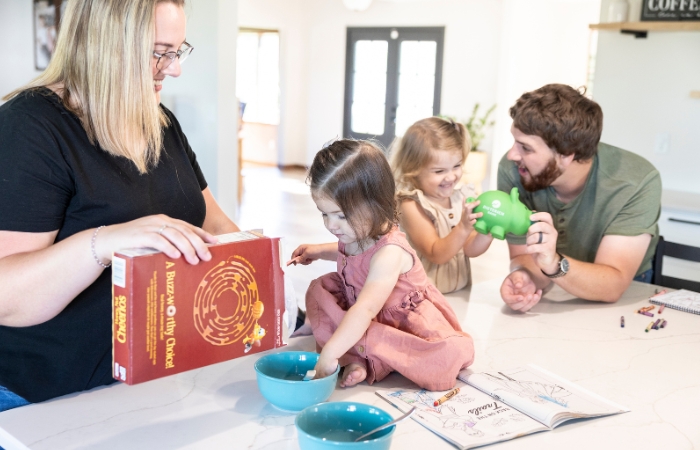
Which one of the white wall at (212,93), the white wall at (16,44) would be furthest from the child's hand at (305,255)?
the white wall at (16,44)

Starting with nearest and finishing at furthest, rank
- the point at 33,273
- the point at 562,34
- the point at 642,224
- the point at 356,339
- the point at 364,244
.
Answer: the point at 33,273 → the point at 356,339 → the point at 364,244 → the point at 642,224 → the point at 562,34

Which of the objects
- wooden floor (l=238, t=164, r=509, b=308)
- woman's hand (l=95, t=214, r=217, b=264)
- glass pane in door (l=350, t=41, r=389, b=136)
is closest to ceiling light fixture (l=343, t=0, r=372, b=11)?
glass pane in door (l=350, t=41, r=389, b=136)

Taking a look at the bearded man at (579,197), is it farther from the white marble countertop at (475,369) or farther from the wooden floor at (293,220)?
the wooden floor at (293,220)

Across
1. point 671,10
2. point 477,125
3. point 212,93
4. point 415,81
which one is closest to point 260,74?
point 415,81

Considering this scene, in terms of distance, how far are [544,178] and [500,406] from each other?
0.96 m

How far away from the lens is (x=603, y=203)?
2047 millimetres

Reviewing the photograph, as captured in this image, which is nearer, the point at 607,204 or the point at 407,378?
the point at 407,378

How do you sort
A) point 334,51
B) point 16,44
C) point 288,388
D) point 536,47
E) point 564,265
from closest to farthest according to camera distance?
→ point 288,388, point 564,265, point 16,44, point 536,47, point 334,51

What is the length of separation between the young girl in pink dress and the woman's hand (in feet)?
1.08

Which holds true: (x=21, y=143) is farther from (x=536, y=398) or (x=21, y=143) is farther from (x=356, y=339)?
(x=536, y=398)

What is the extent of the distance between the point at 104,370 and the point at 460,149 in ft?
3.87

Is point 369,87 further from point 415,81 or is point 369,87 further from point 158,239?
point 158,239

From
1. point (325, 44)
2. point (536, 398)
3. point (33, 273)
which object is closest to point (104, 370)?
point (33, 273)

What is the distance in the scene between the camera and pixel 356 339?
4.23 feet
